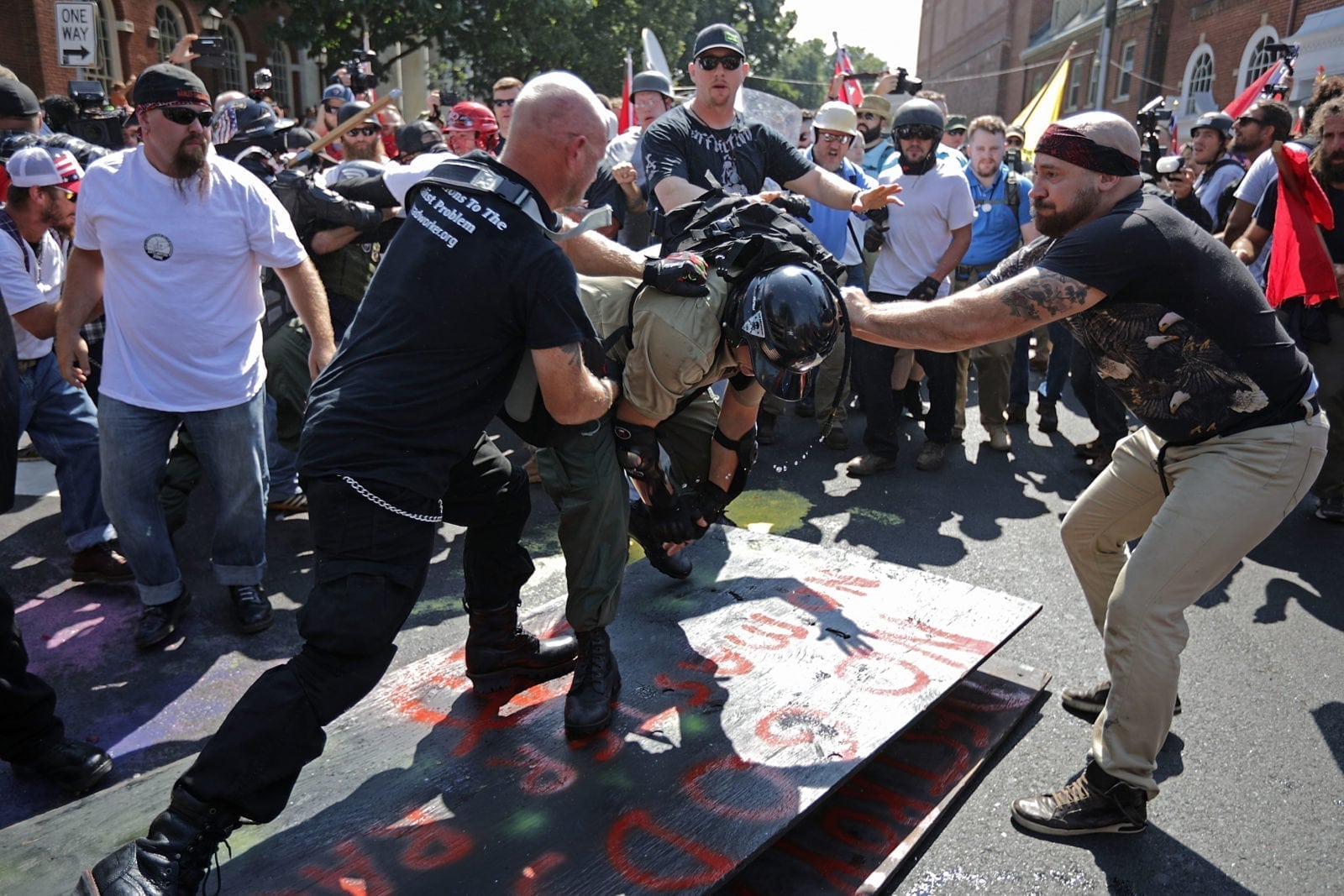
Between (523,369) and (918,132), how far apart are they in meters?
4.15

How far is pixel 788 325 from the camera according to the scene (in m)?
2.73

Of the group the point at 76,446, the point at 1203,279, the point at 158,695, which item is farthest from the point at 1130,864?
the point at 76,446

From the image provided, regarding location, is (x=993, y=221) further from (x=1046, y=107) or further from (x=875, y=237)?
(x=1046, y=107)

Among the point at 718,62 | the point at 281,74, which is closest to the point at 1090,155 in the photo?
the point at 718,62

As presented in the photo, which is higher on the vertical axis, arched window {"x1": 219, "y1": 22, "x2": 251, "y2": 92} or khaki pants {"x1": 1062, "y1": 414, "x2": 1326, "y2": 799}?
arched window {"x1": 219, "y1": 22, "x2": 251, "y2": 92}

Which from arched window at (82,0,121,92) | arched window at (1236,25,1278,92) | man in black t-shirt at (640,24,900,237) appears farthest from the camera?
arched window at (1236,25,1278,92)

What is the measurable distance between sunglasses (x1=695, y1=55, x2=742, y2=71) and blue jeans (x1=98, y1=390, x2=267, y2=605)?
8.34 feet

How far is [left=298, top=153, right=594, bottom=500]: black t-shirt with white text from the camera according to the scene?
7.32ft

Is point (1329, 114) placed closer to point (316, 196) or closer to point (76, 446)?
point (316, 196)

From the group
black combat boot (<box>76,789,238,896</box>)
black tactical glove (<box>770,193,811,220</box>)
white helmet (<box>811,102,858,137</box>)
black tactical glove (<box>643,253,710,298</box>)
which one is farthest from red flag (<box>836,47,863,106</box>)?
black combat boot (<box>76,789,238,896</box>)

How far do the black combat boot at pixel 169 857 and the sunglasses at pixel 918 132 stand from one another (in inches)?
208

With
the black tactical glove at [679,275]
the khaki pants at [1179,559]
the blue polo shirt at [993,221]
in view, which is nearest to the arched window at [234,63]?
the blue polo shirt at [993,221]

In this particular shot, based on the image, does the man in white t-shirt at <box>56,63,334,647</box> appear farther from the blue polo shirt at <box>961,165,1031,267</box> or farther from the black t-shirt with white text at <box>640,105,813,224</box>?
the blue polo shirt at <box>961,165,1031,267</box>

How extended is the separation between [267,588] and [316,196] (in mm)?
1858
